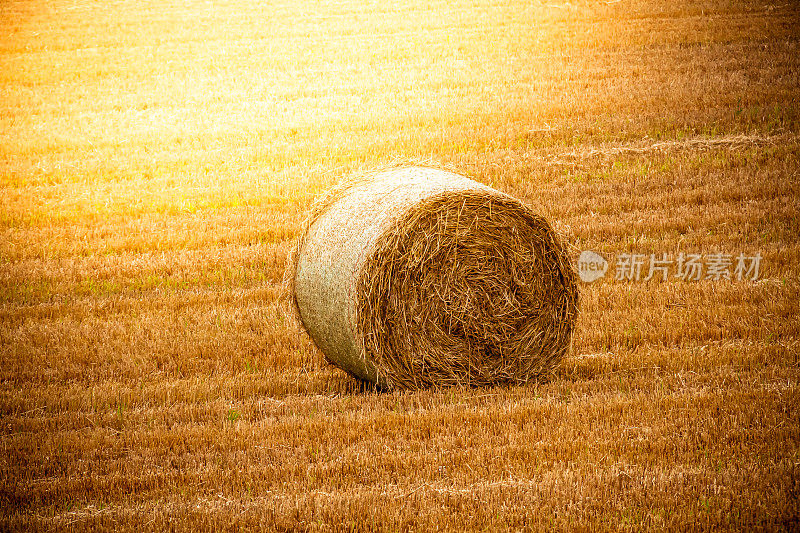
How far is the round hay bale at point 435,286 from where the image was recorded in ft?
21.2

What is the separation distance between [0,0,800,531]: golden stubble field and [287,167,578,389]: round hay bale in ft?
0.96

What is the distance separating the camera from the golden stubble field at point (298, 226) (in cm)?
496

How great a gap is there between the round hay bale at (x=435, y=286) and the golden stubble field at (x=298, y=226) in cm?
29

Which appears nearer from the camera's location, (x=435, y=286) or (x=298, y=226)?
(x=435, y=286)

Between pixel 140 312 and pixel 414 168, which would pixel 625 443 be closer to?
pixel 414 168

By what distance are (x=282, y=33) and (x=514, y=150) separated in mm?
9565

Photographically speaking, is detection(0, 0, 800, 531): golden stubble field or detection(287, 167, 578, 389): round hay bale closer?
detection(0, 0, 800, 531): golden stubble field

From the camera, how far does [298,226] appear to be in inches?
431

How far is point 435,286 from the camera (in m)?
6.64

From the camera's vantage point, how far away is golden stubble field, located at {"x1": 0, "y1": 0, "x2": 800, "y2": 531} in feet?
16.3

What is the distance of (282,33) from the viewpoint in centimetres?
2108

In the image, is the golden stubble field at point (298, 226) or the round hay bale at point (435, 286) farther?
the round hay bale at point (435, 286)

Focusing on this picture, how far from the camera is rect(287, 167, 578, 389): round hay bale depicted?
254 inches

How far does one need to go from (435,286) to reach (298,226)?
4574mm
